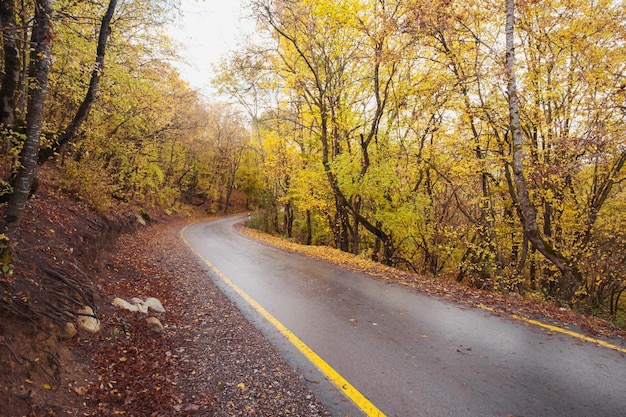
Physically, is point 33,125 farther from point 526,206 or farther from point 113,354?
point 526,206

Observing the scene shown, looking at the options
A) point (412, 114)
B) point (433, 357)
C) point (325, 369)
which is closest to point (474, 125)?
point (412, 114)

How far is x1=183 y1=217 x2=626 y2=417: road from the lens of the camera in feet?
10.7

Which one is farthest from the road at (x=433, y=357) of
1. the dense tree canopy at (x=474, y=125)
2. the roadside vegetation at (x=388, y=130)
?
the dense tree canopy at (x=474, y=125)

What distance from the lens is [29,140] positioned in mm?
4121

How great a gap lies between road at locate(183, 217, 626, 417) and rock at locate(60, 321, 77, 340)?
2477 millimetres

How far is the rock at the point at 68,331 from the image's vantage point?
3747 mm

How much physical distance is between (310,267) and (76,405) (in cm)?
738

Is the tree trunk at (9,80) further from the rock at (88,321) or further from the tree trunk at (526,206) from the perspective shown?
the tree trunk at (526,206)

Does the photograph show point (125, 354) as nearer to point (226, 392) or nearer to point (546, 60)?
point (226, 392)

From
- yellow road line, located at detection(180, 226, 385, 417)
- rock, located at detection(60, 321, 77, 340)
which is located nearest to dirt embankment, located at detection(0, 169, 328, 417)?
rock, located at detection(60, 321, 77, 340)

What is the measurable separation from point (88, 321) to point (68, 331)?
0.41m

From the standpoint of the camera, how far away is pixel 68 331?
3.81m

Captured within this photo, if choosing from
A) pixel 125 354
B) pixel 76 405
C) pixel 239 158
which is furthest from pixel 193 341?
pixel 239 158

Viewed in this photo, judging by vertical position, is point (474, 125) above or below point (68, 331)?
above
